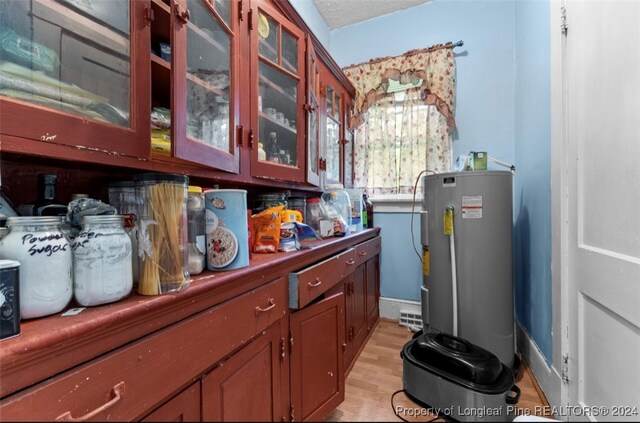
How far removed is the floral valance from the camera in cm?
219

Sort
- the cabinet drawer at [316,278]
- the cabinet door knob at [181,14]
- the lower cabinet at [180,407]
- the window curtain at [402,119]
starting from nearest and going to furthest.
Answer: the lower cabinet at [180,407] < the cabinet door knob at [181,14] < the cabinet drawer at [316,278] < the window curtain at [402,119]

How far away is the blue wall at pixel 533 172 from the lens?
144cm

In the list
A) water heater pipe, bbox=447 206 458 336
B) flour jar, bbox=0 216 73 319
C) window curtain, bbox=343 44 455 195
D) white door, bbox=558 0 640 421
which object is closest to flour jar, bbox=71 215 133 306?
flour jar, bbox=0 216 73 319

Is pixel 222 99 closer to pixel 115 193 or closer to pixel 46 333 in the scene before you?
pixel 115 193

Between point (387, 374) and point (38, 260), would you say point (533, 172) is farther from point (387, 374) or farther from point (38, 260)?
point (38, 260)

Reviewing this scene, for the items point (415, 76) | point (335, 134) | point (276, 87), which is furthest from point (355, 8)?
point (276, 87)

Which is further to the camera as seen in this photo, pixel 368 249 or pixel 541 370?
pixel 368 249

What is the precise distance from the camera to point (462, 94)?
88.7 inches

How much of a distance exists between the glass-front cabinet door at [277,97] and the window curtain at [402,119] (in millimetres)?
1053

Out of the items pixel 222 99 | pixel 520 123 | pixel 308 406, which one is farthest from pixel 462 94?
pixel 308 406

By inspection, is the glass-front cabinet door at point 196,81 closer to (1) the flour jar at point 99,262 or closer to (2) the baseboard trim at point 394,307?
(1) the flour jar at point 99,262

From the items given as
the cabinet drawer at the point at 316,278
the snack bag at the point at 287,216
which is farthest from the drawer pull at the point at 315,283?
the snack bag at the point at 287,216

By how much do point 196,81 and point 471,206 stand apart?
1.52m

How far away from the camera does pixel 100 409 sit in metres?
0.46
